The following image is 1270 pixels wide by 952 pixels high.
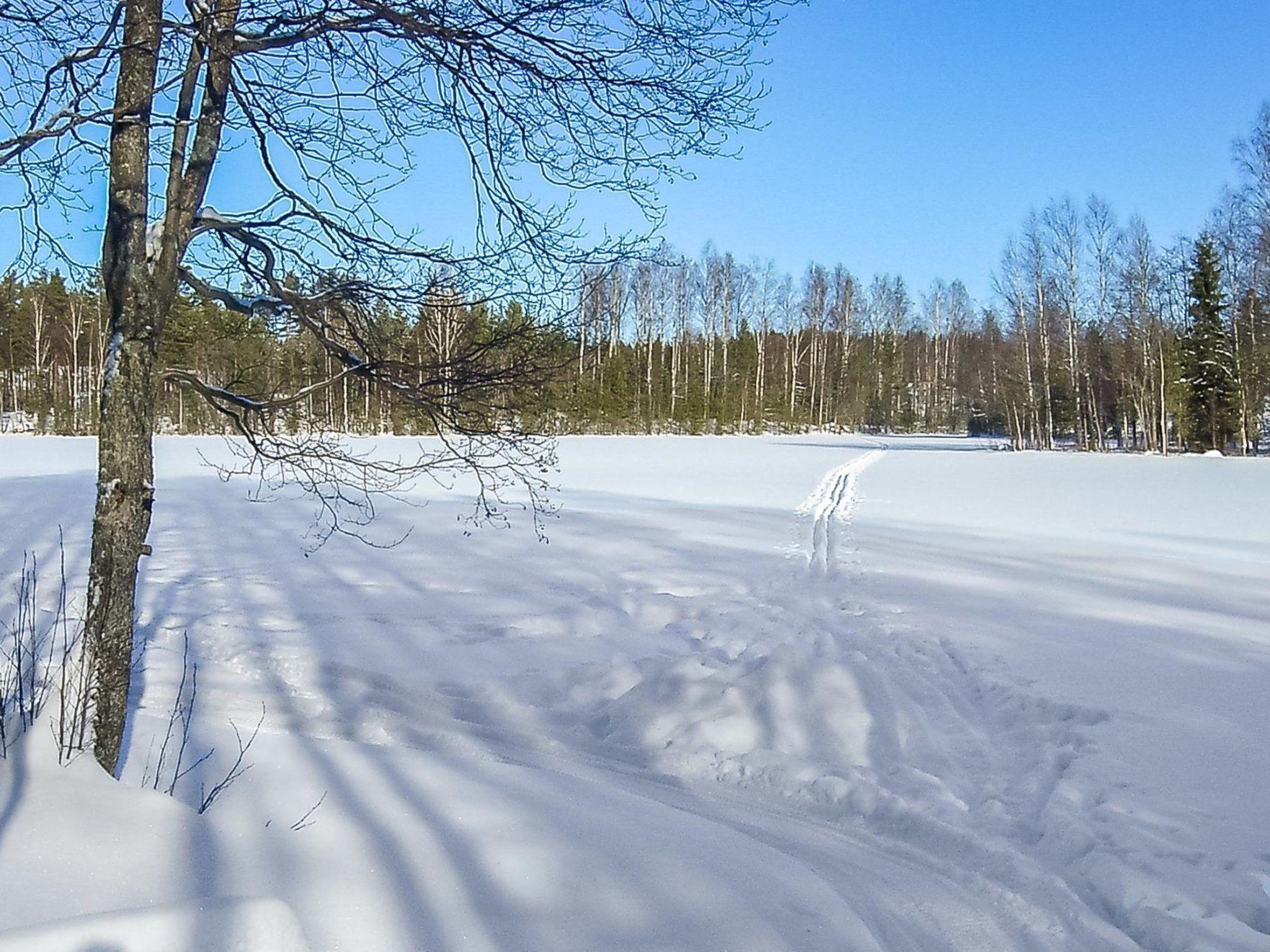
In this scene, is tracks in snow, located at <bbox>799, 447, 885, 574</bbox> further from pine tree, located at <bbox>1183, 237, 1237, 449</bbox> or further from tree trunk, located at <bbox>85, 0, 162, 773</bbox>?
pine tree, located at <bbox>1183, 237, 1237, 449</bbox>

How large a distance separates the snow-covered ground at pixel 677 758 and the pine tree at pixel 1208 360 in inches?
1009

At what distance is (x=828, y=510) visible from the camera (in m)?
13.5

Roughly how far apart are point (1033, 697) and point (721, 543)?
5.52 m

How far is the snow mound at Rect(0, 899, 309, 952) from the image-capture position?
163cm

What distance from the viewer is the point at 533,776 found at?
3297mm

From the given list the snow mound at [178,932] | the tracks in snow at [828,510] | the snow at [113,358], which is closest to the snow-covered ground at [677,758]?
the snow mound at [178,932]

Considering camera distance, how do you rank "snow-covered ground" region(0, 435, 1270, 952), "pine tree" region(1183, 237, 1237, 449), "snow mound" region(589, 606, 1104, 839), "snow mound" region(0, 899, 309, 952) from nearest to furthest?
"snow mound" region(0, 899, 309, 952), "snow-covered ground" region(0, 435, 1270, 952), "snow mound" region(589, 606, 1104, 839), "pine tree" region(1183, 237, 1237, 449)

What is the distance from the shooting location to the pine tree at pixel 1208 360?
99.9ft

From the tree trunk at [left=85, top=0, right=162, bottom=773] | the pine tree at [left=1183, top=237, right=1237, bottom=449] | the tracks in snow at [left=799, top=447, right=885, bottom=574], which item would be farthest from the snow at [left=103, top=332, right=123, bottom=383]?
the pine tree at [left=1183, top=237, right=1237, bottom=449]

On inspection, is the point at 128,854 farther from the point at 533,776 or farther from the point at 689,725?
the point at 689,725

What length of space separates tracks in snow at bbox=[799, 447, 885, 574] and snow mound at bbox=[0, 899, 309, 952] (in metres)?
6.74

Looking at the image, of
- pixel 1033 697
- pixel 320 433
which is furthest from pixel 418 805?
pixel 1033 697

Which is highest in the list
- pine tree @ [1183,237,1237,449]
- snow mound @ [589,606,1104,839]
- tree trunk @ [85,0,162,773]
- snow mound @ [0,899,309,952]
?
pine tree @ [1183,237,1237,449]

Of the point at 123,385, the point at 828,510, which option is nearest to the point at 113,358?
the point at 123,385
